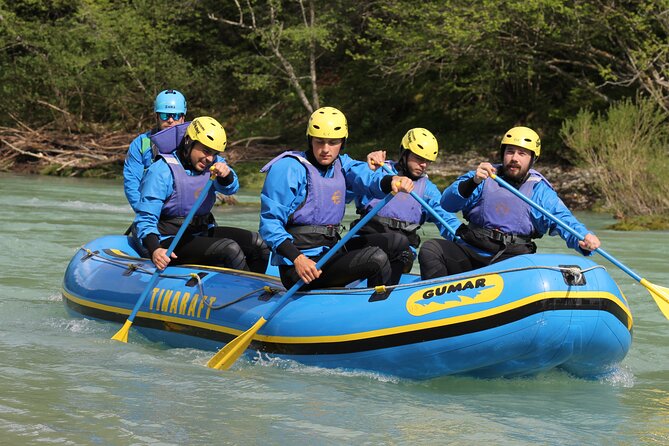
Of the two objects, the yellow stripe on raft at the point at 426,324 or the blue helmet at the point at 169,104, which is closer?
the yellow stripe on raft at the point at 426,324

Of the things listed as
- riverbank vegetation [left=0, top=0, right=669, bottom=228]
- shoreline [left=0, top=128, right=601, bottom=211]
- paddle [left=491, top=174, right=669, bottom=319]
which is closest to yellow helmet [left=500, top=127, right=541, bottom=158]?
paddle [left=491, top=174, right=669, bottom=319]

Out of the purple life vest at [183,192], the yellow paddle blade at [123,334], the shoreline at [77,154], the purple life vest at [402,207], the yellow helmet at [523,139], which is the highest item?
the yellow helmet at [523,139]

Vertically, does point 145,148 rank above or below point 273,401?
above

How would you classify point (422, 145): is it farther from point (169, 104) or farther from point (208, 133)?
point (169, 104)

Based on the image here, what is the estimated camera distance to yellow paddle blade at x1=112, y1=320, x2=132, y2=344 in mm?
6492

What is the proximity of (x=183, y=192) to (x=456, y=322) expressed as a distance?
224cm

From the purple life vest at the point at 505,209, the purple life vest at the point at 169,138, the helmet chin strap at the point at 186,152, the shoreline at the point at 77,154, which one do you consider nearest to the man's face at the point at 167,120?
the purple life vest at the point at 169,138

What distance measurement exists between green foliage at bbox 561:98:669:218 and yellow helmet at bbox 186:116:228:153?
367 inches

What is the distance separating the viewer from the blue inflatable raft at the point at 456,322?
504cm

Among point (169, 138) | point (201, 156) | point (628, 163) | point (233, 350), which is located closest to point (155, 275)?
point (201, 156)

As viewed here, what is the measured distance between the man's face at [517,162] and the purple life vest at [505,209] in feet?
0.21

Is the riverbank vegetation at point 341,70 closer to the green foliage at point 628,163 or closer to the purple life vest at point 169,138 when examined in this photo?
the green foliage at point 628,163

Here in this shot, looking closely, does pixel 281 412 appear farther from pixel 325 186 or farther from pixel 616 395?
pixel 616 395

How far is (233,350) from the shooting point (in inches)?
224
